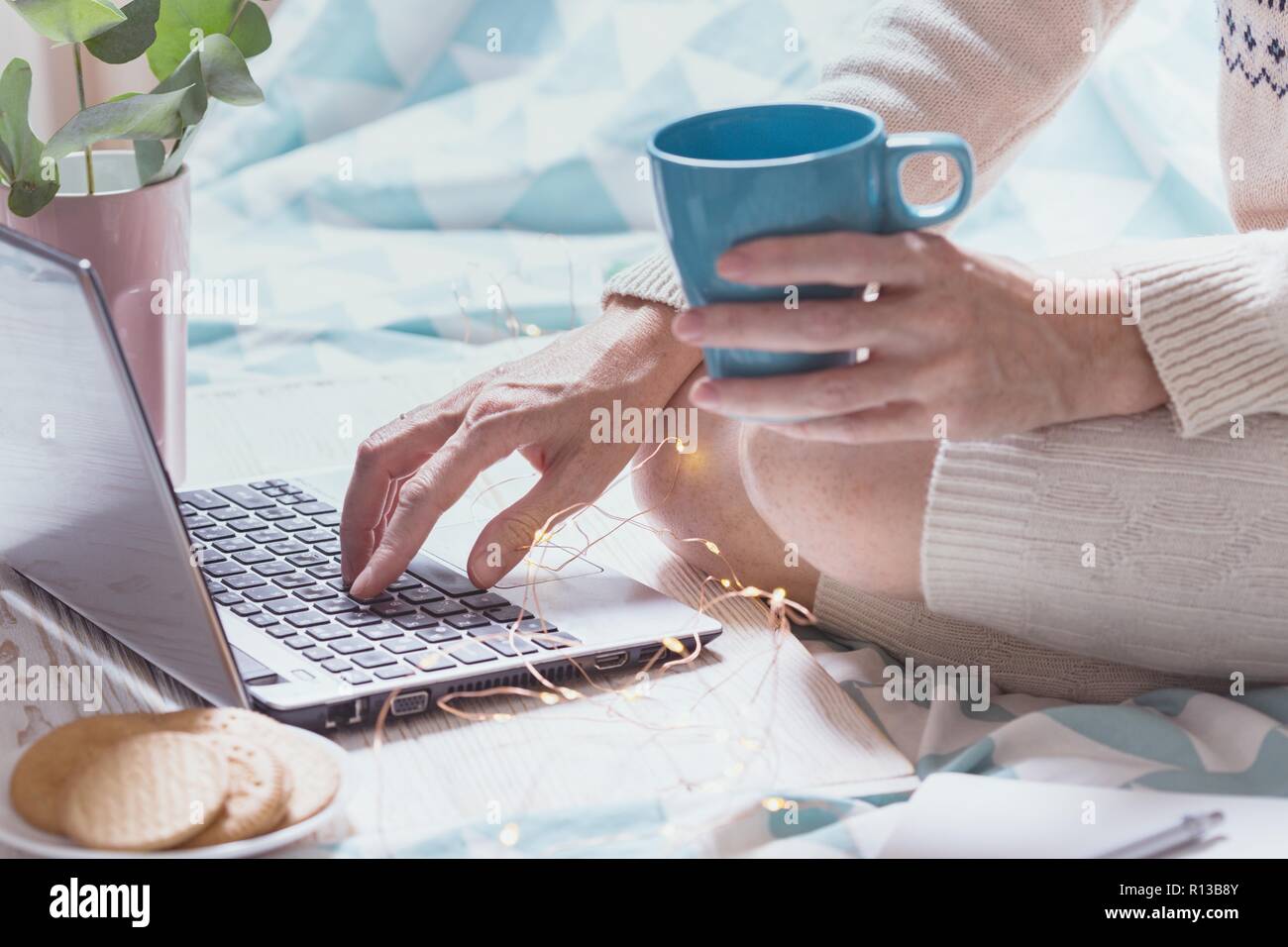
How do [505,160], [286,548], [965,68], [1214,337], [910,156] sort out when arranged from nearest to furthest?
[910,156] < [1214,337] < [286,548] < [965,68] < [505,160]

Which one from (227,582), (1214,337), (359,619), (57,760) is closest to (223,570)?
(227,582)

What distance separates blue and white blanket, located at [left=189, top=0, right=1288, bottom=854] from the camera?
5.36 feet

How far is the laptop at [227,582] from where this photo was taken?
27.3 inches

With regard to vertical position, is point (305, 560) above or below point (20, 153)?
below

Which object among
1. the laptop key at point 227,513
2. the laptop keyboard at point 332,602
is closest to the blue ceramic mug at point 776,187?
the laptop keyboard at point 332,602

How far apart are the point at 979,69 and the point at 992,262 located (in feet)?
1.34

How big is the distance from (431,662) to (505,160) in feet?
3.97

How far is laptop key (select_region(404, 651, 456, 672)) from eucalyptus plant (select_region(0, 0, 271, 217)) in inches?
17.4

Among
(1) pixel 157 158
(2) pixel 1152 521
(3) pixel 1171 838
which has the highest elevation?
(1) pixel 157 158

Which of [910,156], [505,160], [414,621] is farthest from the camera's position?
[505,160]

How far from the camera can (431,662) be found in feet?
2.60

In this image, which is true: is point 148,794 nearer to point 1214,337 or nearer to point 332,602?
point 332,602

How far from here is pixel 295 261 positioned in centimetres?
178

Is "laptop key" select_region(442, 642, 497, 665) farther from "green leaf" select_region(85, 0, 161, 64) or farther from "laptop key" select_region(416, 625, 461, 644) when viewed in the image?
"green leaf" select_region(85, 0, 161, 64)
